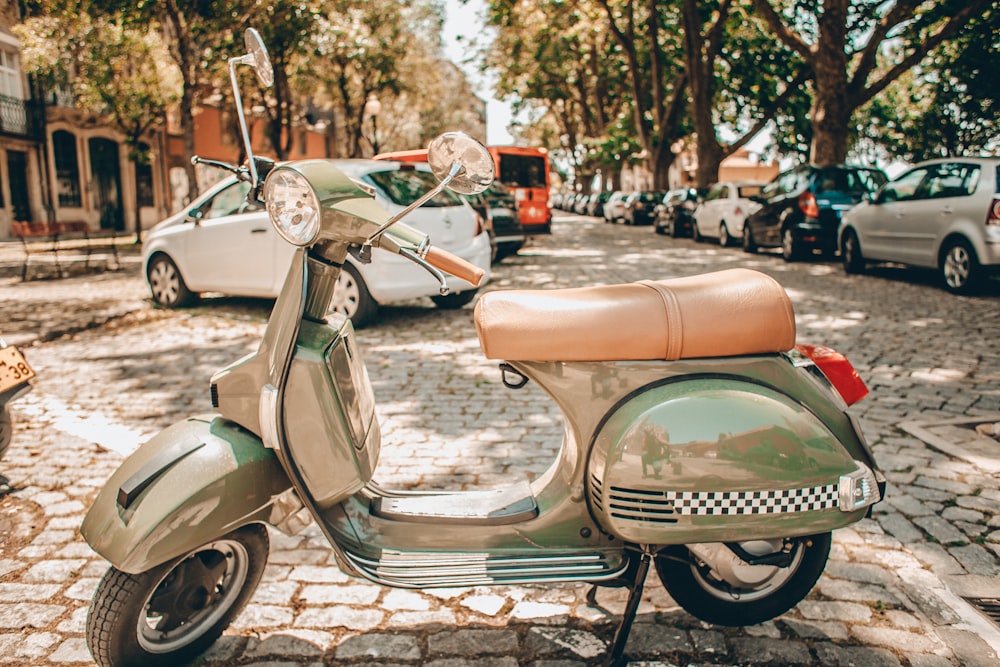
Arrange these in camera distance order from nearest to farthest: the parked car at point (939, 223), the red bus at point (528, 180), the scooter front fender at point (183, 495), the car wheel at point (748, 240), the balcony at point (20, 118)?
the scooter front fender at point (183, 495), the parked car at point (939, 223), the car wheel at point (748, 240), the red bus at point (528, 180), the balcony at point (20, 118)

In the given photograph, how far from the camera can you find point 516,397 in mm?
5738

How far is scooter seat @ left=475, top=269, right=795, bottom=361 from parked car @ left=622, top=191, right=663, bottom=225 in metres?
27.7

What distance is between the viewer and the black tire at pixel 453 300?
9.31m

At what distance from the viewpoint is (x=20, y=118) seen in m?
26.0

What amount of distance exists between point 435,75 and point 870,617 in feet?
125

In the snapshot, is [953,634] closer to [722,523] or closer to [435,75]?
[722,523]

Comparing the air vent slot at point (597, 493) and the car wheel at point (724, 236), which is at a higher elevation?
the air vent slot at point (597, 493)

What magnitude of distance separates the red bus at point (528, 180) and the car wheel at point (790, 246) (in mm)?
6601

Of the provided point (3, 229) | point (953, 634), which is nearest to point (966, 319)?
point (953, 634)

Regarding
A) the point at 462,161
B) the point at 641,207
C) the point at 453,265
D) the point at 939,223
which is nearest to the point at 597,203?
the point at 641,207

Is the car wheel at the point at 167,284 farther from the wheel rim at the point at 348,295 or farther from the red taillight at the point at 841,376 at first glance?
the red taillight at the point at 841,376

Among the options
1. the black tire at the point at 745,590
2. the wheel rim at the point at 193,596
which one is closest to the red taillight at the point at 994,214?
the black tire at the point at 745,590

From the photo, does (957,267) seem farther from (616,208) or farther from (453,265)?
(616,208)

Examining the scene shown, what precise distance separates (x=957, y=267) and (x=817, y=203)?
13.5 ft
